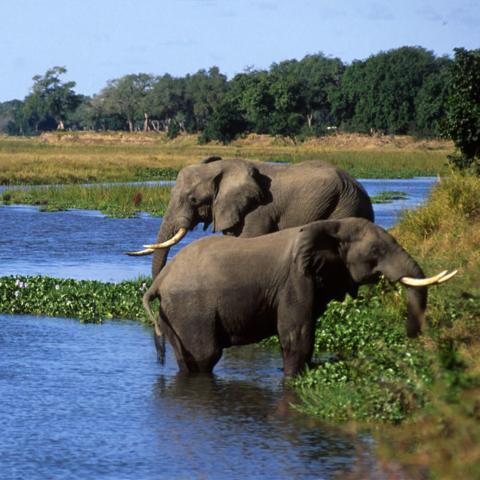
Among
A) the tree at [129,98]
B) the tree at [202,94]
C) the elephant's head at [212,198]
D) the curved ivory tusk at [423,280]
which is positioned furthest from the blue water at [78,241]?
the tree at [129,98]

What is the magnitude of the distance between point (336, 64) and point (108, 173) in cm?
9629

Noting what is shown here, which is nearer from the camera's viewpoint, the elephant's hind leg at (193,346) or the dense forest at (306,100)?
the elephant's hind leg at (193,346)

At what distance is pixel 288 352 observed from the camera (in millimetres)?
12383

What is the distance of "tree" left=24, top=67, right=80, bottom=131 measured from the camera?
170 m

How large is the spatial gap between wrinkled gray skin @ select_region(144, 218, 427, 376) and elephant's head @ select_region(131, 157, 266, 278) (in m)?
2.92

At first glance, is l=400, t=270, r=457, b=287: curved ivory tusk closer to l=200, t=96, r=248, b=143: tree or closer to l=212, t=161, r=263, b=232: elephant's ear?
l=212, t=161, r=263, b=232: elephant's ear

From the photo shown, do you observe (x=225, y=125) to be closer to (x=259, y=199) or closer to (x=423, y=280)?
(x=259, y=199)

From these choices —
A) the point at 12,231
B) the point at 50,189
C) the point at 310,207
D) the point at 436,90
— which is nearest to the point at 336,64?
the point at 436,90

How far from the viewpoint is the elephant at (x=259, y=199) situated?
52.0 ft

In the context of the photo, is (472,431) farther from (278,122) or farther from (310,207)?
(278,122)

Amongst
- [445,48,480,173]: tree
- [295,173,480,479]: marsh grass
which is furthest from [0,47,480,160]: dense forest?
[295,173,480,479]: marsh grass

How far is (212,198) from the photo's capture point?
52.5 feet

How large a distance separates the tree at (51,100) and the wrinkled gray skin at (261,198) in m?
151

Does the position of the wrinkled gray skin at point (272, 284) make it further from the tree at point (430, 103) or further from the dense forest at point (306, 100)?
the tree at point (430, 103)
